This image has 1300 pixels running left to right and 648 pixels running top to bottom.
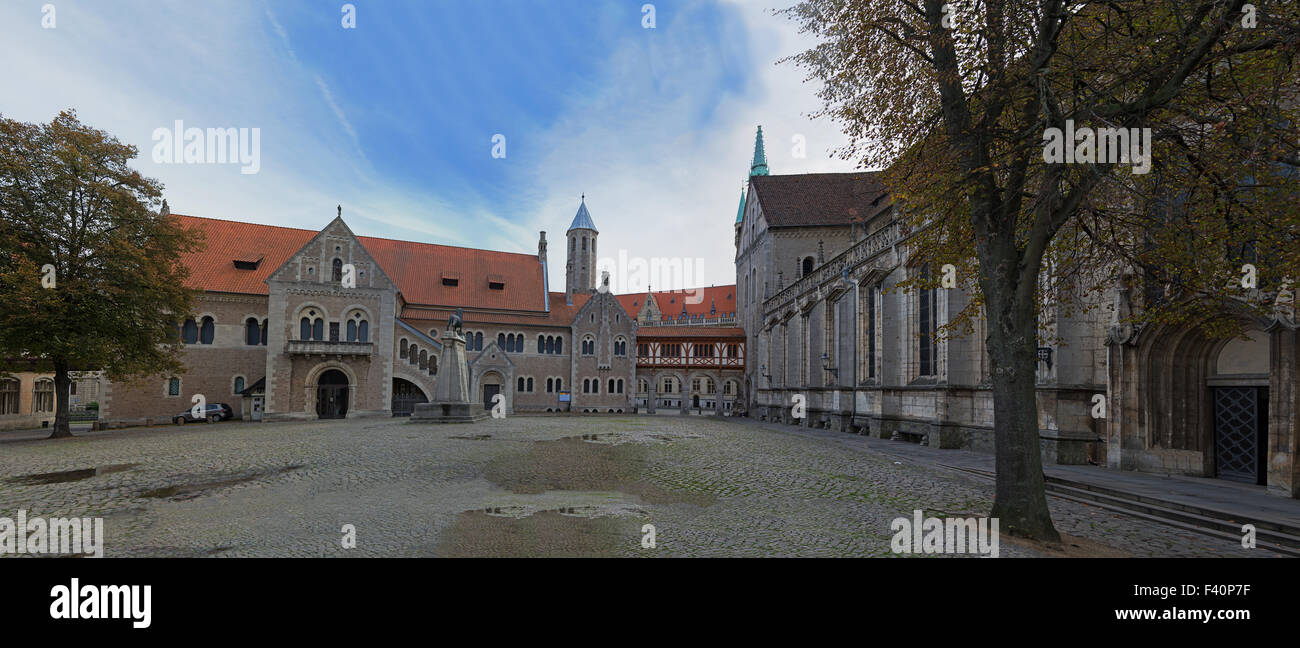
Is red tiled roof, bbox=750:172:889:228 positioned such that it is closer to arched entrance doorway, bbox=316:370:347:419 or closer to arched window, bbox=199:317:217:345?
arched entrance doorway, bbox=316:370:347:419

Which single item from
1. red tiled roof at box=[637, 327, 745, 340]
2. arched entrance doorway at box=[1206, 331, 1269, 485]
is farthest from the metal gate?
red tiled roof at box=[637, 327, 745, 340]

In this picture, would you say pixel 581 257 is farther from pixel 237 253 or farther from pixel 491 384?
pixel 237 253

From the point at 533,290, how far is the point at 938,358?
3877cm

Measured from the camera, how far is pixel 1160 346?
46.7 feet

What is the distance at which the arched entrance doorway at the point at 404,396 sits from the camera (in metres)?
41.6

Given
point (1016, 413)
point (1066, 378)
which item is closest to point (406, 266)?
point (1066, 378)

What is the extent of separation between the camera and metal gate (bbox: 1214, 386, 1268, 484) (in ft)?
42.0

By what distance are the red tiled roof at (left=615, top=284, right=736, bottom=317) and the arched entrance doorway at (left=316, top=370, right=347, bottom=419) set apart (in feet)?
199

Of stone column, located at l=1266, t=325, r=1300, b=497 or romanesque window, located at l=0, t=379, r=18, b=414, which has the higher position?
stone column, located at l=1266, t=325, r=1300, b=497

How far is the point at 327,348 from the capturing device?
37.4 meters

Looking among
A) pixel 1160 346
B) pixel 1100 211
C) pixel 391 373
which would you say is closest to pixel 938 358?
pixel 1160 346

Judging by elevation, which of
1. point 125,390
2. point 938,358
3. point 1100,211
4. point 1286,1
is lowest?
point 125,390
